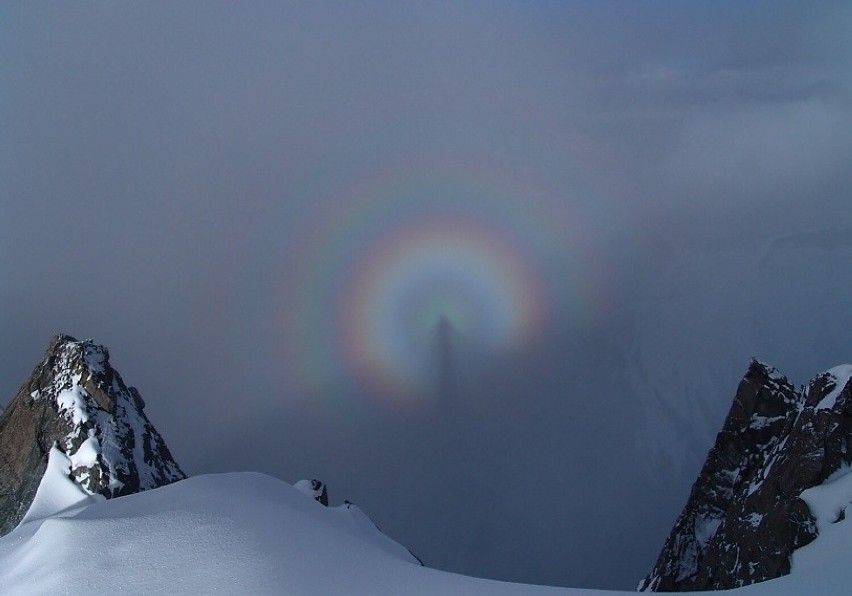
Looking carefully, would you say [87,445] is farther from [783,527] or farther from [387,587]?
[783,527]

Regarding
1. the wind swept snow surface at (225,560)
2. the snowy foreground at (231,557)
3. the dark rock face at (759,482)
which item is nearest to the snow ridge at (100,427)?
the snowy foreground at (231,557)

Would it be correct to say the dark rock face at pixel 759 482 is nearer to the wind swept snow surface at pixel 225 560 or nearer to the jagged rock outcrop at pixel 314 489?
the wind swept snow surface at pixel 225 560

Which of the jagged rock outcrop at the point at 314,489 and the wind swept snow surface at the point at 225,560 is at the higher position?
the wind swept snow surface at the point at 225,560

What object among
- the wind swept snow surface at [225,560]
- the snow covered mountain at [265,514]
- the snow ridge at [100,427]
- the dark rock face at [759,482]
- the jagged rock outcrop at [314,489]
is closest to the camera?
the wind swept snow surface at [225,560]

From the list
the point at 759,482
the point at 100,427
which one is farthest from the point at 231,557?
the point at 759,482

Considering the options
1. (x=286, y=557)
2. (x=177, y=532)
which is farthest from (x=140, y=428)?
(x=286, y=557)

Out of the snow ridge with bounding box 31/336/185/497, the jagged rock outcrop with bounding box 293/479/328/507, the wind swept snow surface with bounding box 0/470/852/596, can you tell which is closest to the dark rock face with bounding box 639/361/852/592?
the wind swept snow surface with bounding box 0/470/852/596

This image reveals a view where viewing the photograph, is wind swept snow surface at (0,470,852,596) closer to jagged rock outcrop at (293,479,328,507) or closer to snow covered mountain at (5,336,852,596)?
snow covered mountain at (5,336,852,596)
